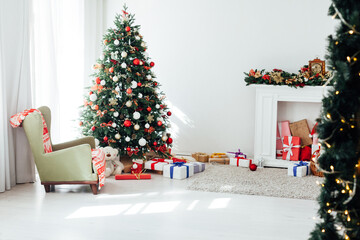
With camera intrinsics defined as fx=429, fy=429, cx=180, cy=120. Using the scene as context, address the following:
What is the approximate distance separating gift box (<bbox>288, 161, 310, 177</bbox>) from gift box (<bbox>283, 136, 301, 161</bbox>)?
55cm

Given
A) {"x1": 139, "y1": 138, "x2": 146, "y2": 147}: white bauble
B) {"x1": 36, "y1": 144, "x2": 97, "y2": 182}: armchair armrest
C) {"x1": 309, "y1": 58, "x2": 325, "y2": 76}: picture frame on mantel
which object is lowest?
{"x1": 36, "y1": 144, "x2": 97, "y2": 182}: armchair armrest

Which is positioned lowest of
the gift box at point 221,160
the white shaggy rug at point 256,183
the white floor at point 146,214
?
the white floor at point 146,214

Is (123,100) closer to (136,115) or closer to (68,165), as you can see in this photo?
(136,115)

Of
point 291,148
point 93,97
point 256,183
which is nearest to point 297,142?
point 291,148

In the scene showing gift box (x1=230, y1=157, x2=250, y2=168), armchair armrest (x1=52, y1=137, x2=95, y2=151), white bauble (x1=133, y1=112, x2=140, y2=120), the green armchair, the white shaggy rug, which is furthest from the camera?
gift box (x1=230, y1=157, x2=250, y2=168)

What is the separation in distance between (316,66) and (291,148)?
3.98 feet

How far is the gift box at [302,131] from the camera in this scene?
6.25 meters

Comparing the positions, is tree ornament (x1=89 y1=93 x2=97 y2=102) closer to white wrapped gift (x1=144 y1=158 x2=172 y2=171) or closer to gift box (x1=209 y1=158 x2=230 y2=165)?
white wrapped gift (x1=144 y1=158 x2=172 y2=171)

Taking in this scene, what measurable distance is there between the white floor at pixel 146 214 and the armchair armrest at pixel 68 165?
0.58 ft

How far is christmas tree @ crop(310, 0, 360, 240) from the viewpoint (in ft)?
6.90

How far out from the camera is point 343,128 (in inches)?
85.4

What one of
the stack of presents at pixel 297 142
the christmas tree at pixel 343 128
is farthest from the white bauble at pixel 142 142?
the christmas tree at pixel 343 128

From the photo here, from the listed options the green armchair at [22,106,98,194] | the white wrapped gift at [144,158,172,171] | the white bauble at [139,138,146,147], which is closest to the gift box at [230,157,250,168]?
the white wrapped gift at [144,158,172,171]

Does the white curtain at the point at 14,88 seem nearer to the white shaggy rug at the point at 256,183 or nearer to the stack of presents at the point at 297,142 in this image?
the white shaggy rug at the point at 256,183
